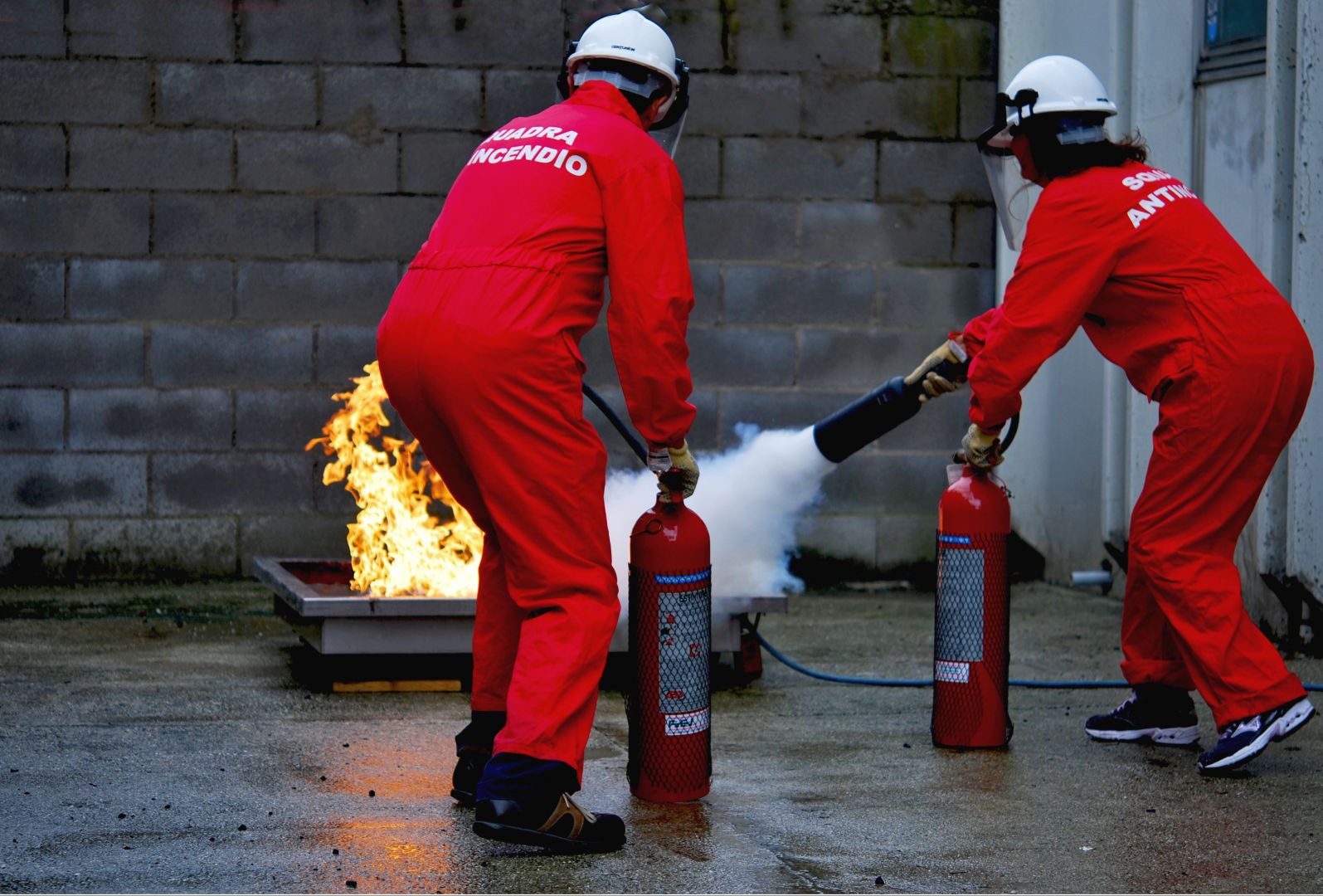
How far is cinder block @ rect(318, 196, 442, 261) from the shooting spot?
24.7ft

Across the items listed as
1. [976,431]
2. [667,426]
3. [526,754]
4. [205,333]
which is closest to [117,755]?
[526,754]

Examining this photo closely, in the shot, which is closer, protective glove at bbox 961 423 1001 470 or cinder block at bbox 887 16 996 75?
protective glove at bbox 961 423 1001 470

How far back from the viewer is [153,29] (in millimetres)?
7371

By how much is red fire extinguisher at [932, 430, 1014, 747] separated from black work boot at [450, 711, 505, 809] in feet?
4.51

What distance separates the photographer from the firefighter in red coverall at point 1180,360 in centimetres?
426

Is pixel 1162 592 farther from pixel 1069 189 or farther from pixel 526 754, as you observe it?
pixel 526 754

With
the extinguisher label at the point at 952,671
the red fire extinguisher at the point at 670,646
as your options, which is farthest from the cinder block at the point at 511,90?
the red fire extinguisher at the point at 670,646

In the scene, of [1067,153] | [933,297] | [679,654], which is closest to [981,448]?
[1067,153]

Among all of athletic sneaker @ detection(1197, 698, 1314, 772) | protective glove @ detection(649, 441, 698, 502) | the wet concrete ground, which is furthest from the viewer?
athletic sneaker @ detection(1197, 698, 1314, 772)

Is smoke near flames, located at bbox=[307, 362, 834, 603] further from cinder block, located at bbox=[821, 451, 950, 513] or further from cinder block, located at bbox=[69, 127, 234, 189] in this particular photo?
cinder block, located at bbox=[821, 451, 950, 513]

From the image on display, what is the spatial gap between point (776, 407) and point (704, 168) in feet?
3.93

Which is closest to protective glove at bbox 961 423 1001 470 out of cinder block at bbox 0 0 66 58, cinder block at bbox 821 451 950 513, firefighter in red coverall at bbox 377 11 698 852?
firefighter in red coverall at bbox 377 11 698 852

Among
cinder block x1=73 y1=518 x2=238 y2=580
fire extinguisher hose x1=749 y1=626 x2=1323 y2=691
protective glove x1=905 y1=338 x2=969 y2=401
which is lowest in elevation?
fire extinguisher hose x1=749 y1=626 x2=1323 y2=691

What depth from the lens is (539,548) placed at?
11.7 ft
